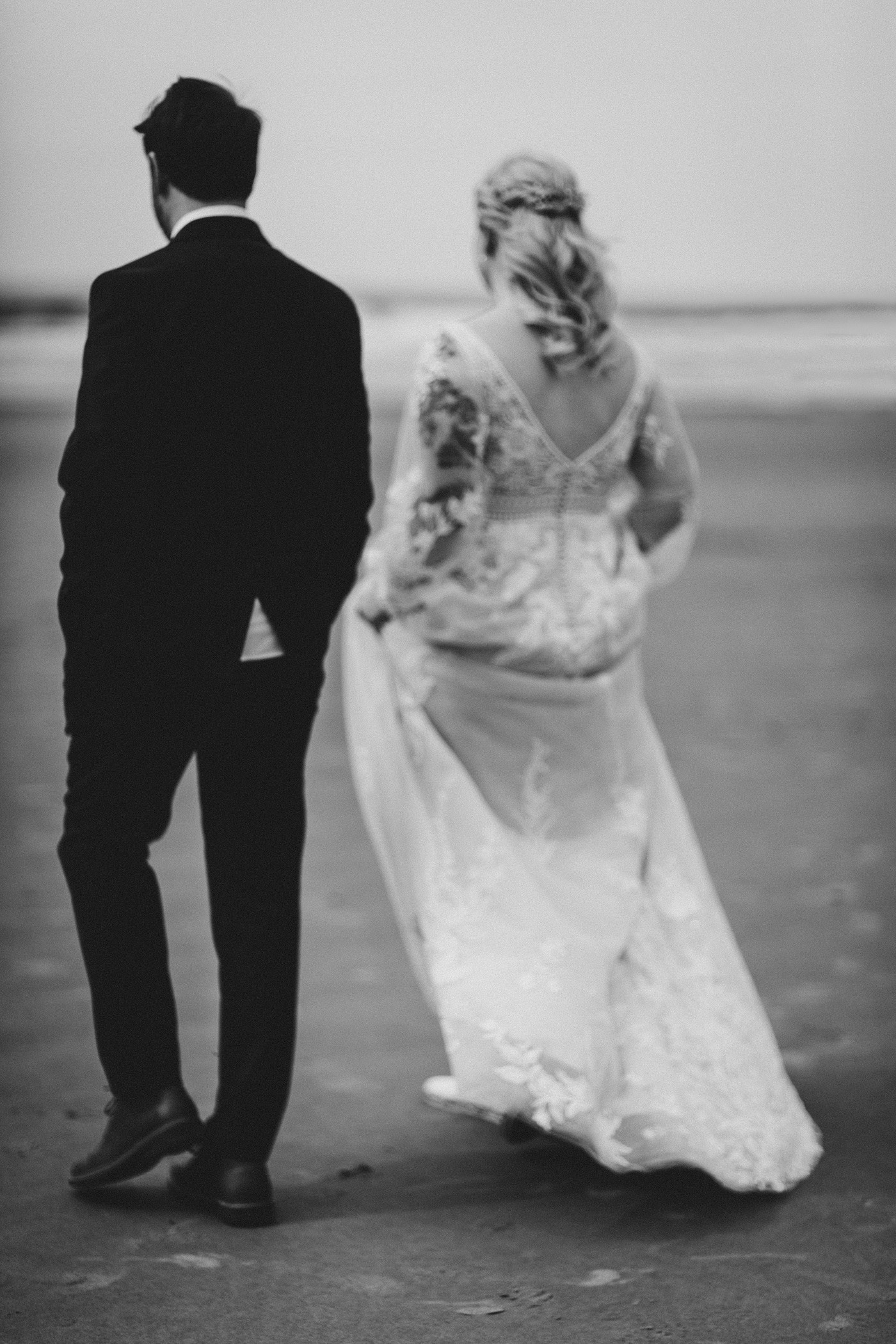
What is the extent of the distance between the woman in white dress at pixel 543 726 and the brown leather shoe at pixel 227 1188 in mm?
413

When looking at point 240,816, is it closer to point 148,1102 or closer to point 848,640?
point 148,1102

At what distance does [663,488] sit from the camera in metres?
3.79

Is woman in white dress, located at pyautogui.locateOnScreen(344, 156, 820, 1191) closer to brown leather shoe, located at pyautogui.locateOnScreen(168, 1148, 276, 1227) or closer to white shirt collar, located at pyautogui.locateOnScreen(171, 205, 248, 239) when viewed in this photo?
brown leather shoe, located at pyautogui.locateOnScreen(168, 1148, 276, 1227)

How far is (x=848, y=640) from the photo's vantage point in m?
10.6

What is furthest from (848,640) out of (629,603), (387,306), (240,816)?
(387,306)

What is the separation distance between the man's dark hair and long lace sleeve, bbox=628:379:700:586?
1011 millimetres

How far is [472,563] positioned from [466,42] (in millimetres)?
12938

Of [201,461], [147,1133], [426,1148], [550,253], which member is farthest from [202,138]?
[426,1148]

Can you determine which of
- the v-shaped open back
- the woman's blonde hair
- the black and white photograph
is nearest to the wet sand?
the black and white photograph

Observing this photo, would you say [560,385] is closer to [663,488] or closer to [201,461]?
[663,488]

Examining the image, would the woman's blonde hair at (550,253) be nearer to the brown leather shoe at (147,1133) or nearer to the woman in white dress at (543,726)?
the woman in white dress at (543,726)

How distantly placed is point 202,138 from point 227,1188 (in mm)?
1707

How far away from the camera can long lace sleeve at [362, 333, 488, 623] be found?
3.41 m

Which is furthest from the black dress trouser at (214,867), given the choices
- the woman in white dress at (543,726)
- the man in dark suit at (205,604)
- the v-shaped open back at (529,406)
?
the v-shaped open back at (529,406)
